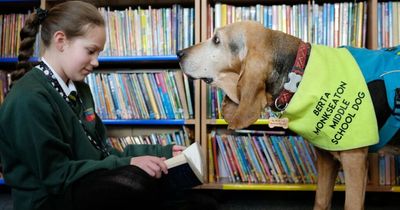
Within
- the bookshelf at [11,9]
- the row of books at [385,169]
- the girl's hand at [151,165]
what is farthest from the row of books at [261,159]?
the bookshelf at [11,9]

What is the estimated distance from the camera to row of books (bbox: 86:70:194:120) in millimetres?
2080

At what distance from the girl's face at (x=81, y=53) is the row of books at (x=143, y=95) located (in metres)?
0.85

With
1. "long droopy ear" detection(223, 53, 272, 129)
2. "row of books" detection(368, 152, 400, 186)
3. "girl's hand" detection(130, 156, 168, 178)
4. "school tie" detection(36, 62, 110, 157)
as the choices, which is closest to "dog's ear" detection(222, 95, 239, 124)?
"long droopy ear" detection(223, 53, 272, 129)

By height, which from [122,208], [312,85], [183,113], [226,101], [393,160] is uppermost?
[312,85]

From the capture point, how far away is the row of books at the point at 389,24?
1961mm

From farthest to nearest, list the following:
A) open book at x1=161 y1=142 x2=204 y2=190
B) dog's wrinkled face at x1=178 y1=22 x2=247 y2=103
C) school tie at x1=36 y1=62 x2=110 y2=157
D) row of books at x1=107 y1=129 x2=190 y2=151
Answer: row of books at x1=107 y1=129 x2=190 y2=151
dog's wrinkled face at x1=178 y1=22 x2=247 y2=103
school tie at x1=36 y1=62 x2=110 y2=157
open book at x1=161 y1=142 x2=204 y2=190

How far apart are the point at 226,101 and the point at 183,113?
721 millimetres

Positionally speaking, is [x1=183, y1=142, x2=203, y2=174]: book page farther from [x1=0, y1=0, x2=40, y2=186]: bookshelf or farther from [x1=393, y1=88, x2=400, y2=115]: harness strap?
[x1=0, y1=0, x2=40, y2=186]: bookshelf

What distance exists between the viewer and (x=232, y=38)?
4.31 ft

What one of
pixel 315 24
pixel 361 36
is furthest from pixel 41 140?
pixel 361 36

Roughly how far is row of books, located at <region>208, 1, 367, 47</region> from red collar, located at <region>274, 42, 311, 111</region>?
34.7 inches

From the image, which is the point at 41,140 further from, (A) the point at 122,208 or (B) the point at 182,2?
(B) the point at 182,2

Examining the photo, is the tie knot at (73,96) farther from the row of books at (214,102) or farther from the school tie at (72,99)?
the row of books at (214,102)

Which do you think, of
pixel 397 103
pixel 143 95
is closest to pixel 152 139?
pixel 143 95
